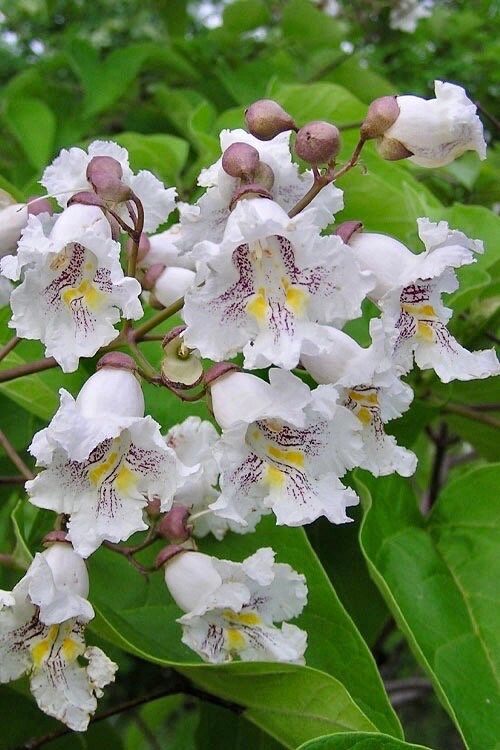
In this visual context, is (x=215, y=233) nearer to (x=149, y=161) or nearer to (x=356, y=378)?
(x=356, y=378)

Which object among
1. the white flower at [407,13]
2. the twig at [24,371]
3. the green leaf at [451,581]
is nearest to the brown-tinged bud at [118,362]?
the twig at [24,371]

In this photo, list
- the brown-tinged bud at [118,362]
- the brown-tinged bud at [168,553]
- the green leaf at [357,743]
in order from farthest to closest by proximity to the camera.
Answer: the brown-tinged bud at [168,553] → the brown-tinged bud at [118,362] → the green leaf at [357,743]

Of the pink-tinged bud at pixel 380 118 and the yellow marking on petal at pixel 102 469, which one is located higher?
the pink-tinged bud at pixel 380 118

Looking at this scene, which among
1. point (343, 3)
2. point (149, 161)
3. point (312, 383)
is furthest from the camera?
point (343, 3)

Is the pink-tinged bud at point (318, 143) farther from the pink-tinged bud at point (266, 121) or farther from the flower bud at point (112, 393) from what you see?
the flower bud at point (112, 393)

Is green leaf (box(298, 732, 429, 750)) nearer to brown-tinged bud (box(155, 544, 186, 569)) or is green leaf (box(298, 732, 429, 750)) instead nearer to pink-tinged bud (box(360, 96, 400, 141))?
brown-tinged bud (box(155, 544, 186, 569))

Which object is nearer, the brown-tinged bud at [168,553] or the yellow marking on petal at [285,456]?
the yellow marking on petal at [285,456]

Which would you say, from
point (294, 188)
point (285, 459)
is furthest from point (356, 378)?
point (294, 188)
